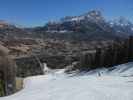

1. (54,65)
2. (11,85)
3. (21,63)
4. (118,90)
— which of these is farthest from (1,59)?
(54,65)

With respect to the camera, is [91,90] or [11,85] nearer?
[91,90]

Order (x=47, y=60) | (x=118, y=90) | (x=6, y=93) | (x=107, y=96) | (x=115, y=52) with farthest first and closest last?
(x=47, y=60), (x=115, y=52), (x=6, y=93), (x=118, y=90), (x=107, y=96)

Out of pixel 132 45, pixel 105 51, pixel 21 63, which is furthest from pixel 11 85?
pixel 21 63

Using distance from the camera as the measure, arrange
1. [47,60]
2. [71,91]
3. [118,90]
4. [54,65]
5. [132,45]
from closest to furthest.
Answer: [118,90] → [71,91] → [132,45] → [54,65] → [47,60]

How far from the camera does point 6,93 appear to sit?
371 inches

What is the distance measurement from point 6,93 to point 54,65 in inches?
932

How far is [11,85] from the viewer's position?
983cm

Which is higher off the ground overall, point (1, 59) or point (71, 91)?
point (1, 59)

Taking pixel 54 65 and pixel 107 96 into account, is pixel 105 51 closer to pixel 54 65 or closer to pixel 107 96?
pixel 107 96

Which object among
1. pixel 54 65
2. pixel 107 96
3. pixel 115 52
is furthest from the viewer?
pixel 54 65

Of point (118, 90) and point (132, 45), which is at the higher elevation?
point (132, 45)

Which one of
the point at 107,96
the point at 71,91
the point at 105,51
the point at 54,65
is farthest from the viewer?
the point at 54,65

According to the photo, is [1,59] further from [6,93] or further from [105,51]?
[105,51]

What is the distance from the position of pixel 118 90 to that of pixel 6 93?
4.09 metres
